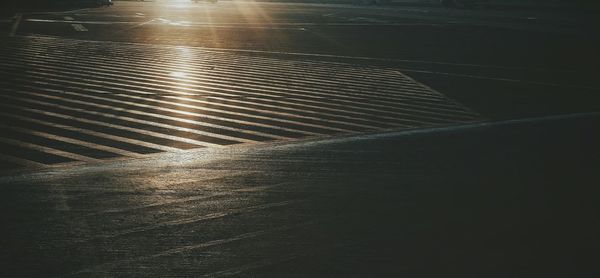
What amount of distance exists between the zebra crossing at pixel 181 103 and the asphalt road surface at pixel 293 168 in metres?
0.05

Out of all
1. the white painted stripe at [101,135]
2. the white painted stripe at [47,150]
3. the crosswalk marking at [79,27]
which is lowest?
the crosswalk marking at [79,27]

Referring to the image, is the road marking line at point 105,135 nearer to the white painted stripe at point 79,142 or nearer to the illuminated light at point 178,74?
the white painted stripe at point 79,142

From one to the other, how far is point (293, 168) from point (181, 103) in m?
4.60

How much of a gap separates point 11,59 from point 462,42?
14112 millimetres

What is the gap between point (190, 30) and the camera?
29531 mm

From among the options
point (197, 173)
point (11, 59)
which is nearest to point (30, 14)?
point (11, 59)

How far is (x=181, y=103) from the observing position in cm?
1228

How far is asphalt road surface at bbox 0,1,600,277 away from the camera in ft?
17.4

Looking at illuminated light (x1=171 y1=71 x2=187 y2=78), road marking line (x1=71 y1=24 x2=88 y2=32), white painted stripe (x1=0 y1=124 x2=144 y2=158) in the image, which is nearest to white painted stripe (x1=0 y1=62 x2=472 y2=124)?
illuminated light (x1=171 y1=71 x2=187 y2=78)

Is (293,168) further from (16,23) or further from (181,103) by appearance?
(16,23)

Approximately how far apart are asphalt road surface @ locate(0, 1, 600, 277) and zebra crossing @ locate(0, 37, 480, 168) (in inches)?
1.9

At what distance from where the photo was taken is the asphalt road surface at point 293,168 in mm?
5312

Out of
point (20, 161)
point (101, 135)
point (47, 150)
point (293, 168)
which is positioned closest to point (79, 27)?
point (101, 135)

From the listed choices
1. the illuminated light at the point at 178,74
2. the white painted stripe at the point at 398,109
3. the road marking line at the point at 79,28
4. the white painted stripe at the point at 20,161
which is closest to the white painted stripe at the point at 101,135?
the white painted stripe at the point at 20,161
